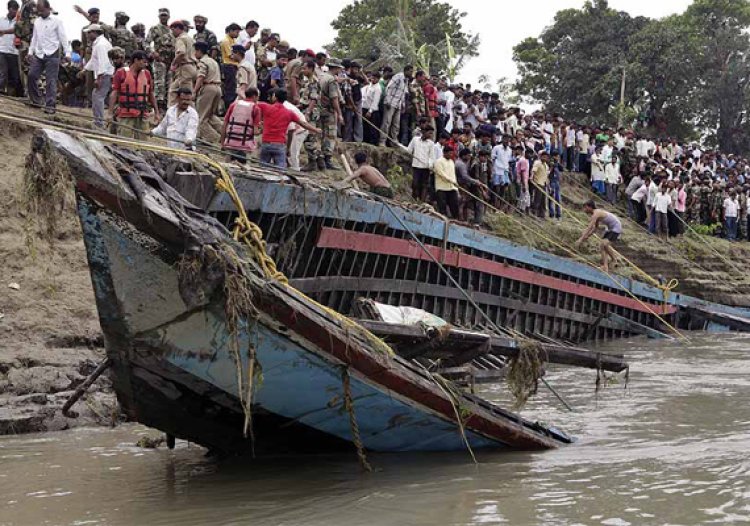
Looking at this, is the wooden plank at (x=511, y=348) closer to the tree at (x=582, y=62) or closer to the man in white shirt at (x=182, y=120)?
the man in white shirt at (x=182, y=120)

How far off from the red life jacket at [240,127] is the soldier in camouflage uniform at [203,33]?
11.7ft

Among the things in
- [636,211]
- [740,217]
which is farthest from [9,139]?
[740,217]

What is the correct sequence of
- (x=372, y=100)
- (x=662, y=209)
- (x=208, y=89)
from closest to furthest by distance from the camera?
(x=208, y=89), (x=372, y=100), (x=662, y=209)

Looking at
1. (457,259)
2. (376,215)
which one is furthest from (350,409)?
(457,259)

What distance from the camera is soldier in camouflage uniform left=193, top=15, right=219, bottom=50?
48.1 ft

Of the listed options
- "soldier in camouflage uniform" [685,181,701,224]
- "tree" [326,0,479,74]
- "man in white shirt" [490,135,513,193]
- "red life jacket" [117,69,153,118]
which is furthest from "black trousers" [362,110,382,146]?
"tree" [326,0,479,74]

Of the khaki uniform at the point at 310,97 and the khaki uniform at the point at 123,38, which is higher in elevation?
the khaki uniform at the point at 123,38

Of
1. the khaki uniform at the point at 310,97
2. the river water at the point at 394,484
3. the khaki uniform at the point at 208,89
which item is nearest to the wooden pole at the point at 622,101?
the khaki uniform at the point at 310,97

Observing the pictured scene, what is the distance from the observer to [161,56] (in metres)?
14.4

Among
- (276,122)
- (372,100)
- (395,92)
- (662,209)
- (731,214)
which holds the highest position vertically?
(395,92)

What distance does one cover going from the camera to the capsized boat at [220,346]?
227 inches

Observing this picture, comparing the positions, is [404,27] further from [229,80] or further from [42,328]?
[42,328]

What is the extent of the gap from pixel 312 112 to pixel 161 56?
2.23 meters

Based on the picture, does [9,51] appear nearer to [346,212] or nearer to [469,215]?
[346,212]
